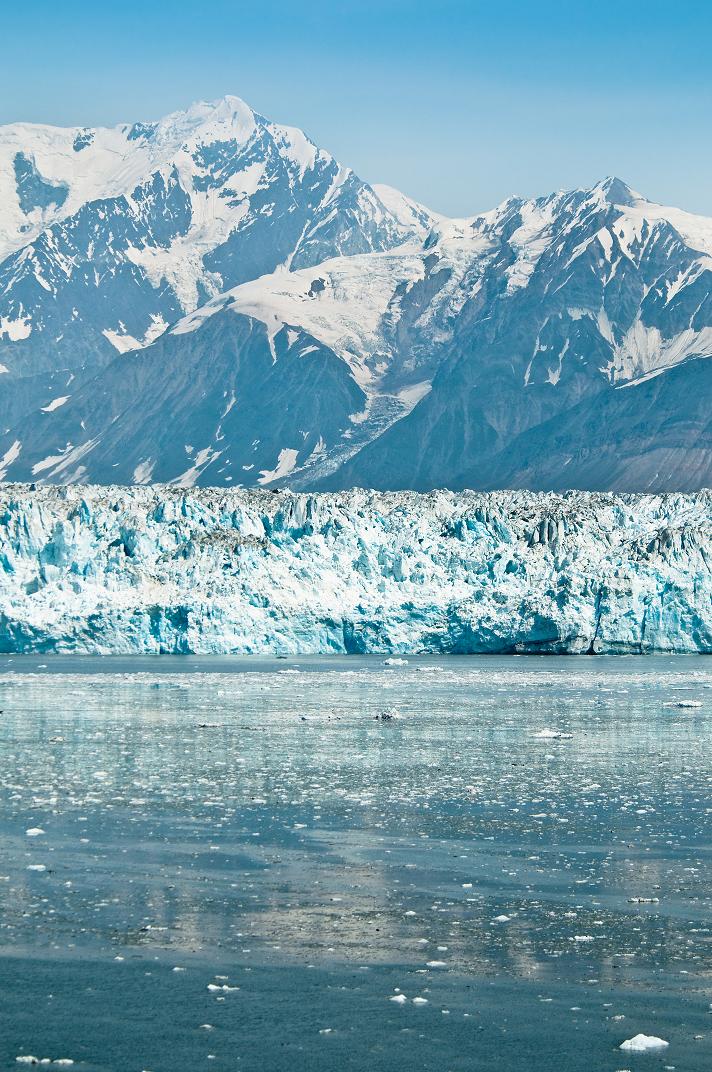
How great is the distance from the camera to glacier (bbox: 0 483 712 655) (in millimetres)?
69500

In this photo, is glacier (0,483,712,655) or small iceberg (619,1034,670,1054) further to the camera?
glacier (0,483,712,655)

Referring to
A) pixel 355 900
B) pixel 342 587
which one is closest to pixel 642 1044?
pixel 355 900

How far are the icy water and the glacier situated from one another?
112 ft

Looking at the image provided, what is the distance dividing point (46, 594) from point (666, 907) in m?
56.0

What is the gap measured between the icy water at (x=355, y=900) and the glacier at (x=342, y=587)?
34012 mm

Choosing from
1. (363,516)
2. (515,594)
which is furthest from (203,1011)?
(363,516)

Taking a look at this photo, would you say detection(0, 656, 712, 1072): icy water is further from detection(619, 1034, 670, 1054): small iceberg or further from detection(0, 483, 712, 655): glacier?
detection(0, 483, 712, 655): glacier

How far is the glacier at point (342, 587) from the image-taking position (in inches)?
2736

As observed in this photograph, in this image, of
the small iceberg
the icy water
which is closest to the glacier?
the icy water

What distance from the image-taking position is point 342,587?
71.2 meters

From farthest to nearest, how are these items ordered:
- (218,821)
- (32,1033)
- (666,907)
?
(218,821), (666,907), (32,1033)

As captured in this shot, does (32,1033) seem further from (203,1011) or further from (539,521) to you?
(539,521)

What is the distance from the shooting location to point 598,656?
77.5 m

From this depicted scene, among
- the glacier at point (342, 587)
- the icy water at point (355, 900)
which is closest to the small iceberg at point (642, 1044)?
the icy water at point (355, 900)
